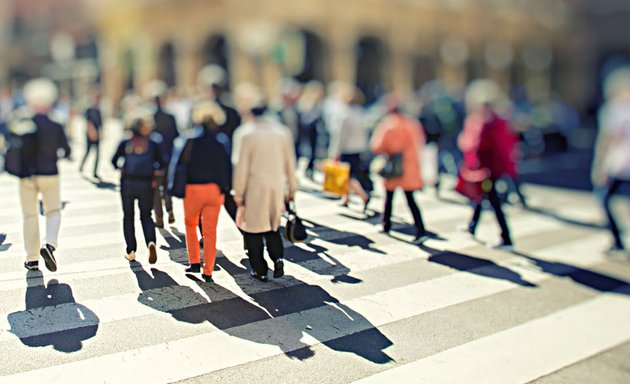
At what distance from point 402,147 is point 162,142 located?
10.6 feet

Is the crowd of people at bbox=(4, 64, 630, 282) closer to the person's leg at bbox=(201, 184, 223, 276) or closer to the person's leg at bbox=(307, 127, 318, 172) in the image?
the person's leg at bbox=(201, 184, 223, 276)

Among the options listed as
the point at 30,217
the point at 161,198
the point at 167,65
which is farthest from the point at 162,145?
the point at 167,65

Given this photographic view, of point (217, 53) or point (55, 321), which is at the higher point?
point (217, 53)

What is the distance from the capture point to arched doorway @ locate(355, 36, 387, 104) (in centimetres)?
2923

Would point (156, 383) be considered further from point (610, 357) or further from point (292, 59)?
point (292, 59)

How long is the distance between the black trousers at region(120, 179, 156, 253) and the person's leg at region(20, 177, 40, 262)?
547 millimetres

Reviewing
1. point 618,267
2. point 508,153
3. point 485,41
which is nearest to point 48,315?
point 508,153

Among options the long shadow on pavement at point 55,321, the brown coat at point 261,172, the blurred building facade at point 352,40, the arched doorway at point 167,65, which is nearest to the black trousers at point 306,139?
the brown coat at point 261,172

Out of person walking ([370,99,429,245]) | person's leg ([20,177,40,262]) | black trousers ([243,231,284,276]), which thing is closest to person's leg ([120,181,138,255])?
person's leg ([20,177,40,262])

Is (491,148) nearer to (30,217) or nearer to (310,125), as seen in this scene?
(310,125)

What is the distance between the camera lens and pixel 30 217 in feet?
13.4

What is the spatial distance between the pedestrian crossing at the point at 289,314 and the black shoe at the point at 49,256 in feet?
0.20

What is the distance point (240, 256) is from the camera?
5055mm

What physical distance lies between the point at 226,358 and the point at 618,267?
19.4 feet
